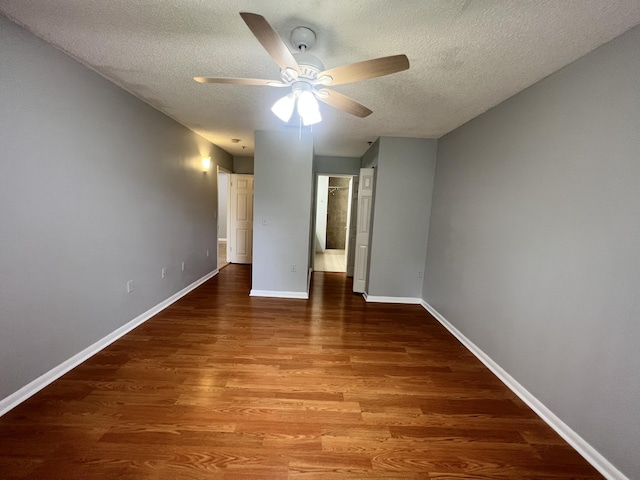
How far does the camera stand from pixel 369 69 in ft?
4.14

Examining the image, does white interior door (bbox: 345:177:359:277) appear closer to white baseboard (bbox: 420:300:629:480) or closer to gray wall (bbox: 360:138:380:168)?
gray wall (bbox: 360:138:380:168)

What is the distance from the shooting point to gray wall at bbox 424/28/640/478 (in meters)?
1.26

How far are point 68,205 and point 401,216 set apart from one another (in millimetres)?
3545

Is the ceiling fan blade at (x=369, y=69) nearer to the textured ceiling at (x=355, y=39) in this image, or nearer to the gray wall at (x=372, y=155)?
the textured ceiling at (x=355, y=39)

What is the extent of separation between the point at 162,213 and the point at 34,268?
1.44 metres

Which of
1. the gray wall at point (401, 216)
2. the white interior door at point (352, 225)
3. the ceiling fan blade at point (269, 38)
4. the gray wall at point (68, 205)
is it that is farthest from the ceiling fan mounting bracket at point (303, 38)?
the white interior door at point (352, 225)

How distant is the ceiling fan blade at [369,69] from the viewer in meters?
1.16

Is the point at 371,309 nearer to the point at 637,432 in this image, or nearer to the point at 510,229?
the point at 510,229

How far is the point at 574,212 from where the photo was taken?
1.53 m

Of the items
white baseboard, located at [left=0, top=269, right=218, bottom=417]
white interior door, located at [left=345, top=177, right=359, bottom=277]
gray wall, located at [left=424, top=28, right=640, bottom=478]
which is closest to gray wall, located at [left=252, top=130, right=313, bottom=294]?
white baseboard, located at [left=0, top=269, right=218, bottom=417]

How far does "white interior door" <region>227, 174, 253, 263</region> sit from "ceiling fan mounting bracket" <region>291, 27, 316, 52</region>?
4.16m

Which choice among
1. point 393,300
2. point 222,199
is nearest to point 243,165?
point 222,199

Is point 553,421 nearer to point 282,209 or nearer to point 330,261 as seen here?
point 282,209

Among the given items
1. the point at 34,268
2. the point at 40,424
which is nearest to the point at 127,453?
the point at 40,424
